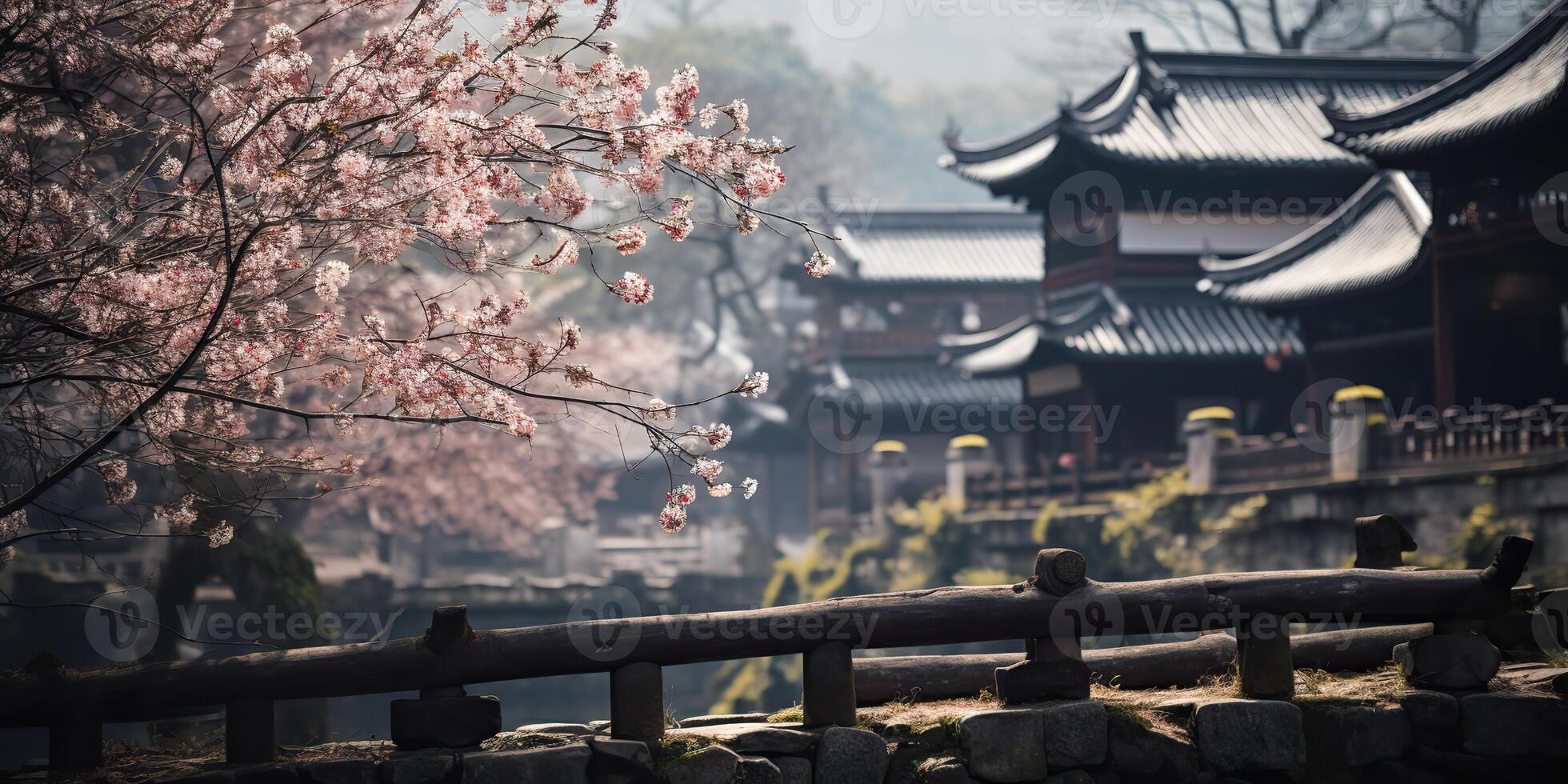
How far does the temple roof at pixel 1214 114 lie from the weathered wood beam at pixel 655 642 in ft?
65.6

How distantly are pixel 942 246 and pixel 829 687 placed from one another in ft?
108

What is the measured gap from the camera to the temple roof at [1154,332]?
82.4 feet

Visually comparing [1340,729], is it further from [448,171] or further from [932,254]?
[932,254]

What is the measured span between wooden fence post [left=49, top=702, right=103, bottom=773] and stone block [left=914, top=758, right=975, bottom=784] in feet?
14.1

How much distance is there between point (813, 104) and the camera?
200 ft

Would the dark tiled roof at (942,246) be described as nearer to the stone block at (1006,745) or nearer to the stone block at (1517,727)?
the stone block at (1517,727)

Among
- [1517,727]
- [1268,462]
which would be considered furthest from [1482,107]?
[1517,727]

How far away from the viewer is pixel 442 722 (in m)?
6.41

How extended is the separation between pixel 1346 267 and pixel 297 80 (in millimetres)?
19759

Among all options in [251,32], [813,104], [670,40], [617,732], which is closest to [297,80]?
[617,732]

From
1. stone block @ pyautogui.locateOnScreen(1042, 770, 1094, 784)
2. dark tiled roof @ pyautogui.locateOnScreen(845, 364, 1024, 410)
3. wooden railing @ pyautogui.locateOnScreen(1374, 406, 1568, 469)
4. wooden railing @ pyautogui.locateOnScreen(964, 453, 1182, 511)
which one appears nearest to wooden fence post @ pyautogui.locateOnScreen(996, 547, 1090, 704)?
stone block @ pyautogui.locateOnScreen(1042, 770, 1094, 784)

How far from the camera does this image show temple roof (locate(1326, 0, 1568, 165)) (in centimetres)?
1722

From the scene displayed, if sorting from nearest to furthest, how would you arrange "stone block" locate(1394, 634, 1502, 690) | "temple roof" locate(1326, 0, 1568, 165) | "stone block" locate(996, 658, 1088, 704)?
"stone block" locate(996, 658, 1088, 704), "stone block" locate(1394, 634, 1502, 690), "temple roof" locate(1326, 0, 1568, 165)

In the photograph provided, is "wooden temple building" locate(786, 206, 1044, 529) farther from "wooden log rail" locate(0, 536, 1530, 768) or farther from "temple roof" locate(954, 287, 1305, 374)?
"wooden log rail" locate(0, 536, 1530, 768)
